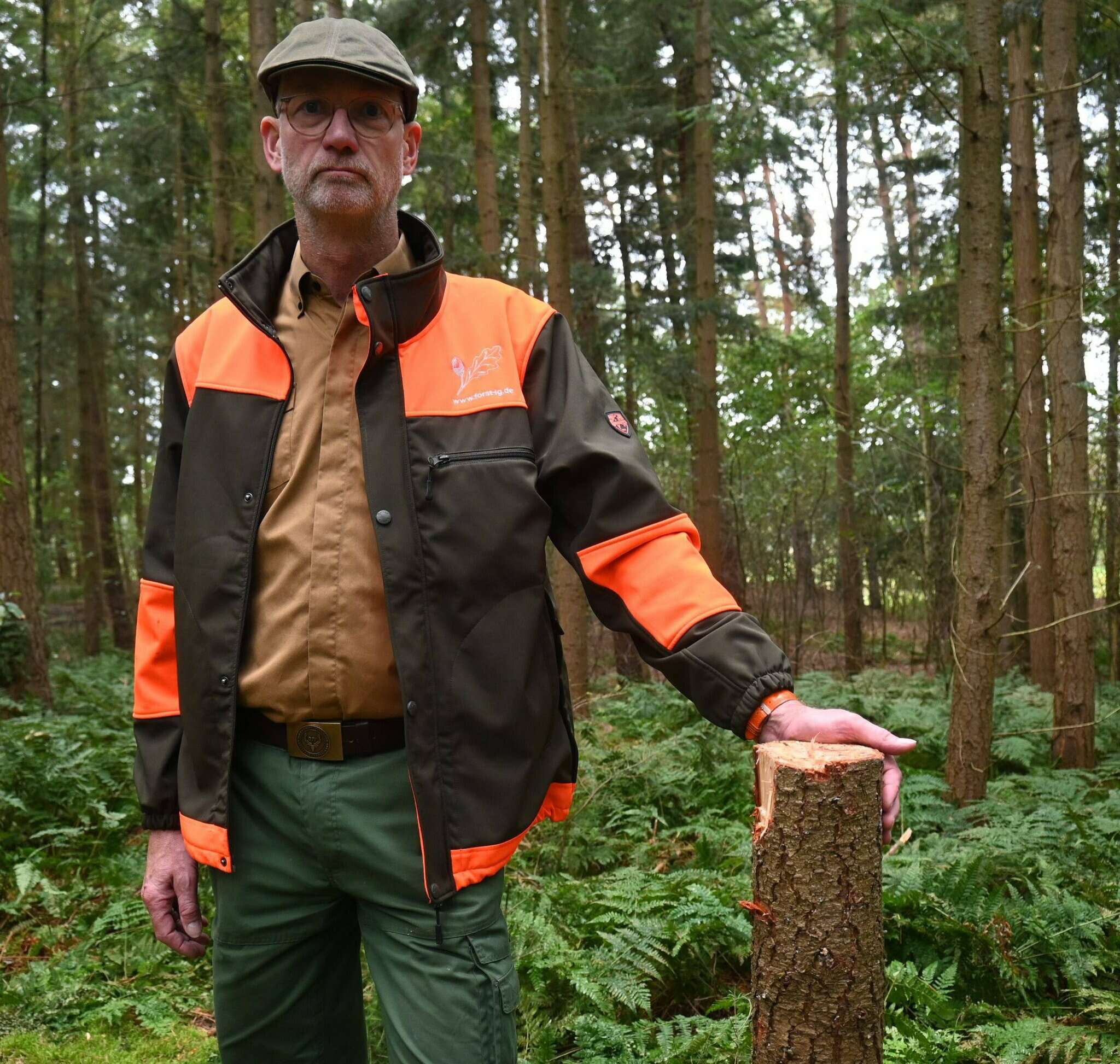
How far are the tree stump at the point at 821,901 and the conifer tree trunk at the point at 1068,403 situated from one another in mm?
5408

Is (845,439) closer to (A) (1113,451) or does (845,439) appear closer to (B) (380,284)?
(A) (1113,451)

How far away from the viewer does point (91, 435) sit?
16219mm

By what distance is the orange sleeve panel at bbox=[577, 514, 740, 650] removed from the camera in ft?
6.87

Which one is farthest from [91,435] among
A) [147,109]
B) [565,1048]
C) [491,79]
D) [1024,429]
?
[565,1048]

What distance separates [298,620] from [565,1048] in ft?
7.23

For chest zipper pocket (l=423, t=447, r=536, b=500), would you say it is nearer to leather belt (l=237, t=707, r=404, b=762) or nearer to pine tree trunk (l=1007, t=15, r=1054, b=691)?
leather belt (l=237, t=707, r=404, b=762)

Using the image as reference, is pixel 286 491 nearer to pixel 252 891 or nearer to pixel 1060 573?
pixel 252 891

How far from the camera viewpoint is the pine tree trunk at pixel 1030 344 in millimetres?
9773

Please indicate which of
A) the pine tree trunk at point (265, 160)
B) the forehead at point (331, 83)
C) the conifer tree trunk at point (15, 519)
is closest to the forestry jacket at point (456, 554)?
the forehead at point (331, 83)

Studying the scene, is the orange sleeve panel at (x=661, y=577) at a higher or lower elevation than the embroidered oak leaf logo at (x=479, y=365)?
lower

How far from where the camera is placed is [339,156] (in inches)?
92.0

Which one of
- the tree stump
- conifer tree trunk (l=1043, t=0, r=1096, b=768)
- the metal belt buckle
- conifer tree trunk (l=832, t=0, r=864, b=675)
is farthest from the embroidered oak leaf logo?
conifer tree trunk (l=832, t=0, r=864, b=675)

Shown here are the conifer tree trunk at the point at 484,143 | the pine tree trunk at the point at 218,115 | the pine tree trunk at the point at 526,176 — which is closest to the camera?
the pine tree trunk at the point at 526,176

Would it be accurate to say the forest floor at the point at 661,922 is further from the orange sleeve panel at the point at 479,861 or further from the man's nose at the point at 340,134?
the man's nose at the point at 340,134
